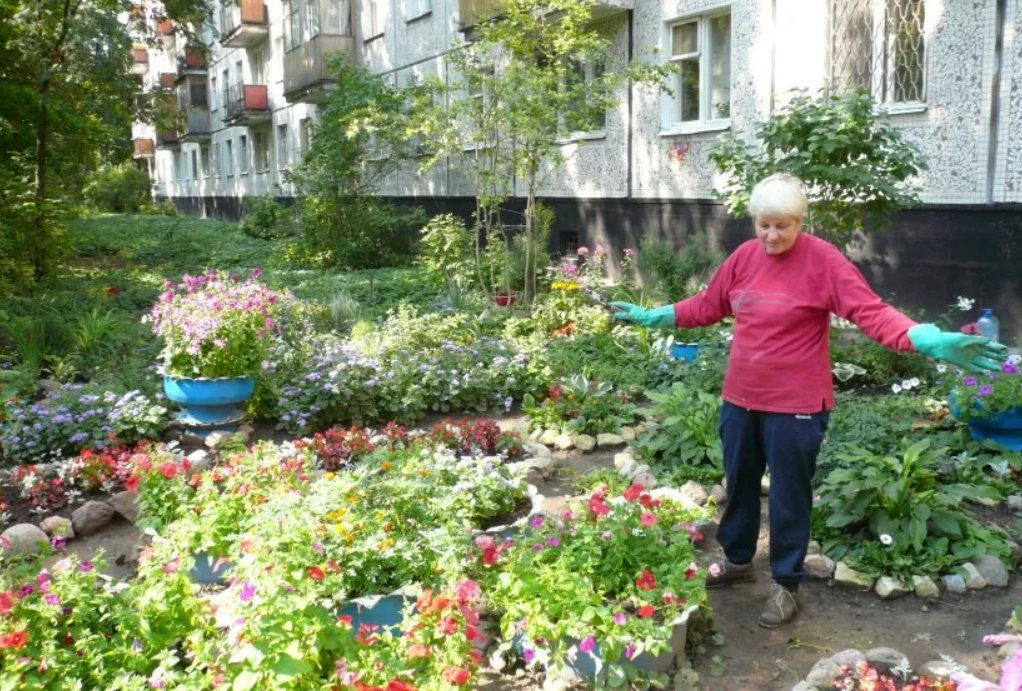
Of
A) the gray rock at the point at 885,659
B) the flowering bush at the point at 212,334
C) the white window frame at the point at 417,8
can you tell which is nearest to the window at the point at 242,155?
the white window frame at the point at 417,8

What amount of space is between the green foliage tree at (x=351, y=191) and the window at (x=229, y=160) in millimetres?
20336

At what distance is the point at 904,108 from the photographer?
361 inches

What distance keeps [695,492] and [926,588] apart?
1313 mm

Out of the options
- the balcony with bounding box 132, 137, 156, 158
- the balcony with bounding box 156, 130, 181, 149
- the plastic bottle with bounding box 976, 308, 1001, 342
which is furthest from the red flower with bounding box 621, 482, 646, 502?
the balcony with bounding box 132, 137, 156, 158

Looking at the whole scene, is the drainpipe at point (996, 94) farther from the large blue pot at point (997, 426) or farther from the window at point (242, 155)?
the window at point (242, 155)

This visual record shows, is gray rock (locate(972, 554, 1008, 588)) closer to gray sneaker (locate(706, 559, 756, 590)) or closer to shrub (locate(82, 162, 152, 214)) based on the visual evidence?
gray sneaker (locate(706, 559, 756, 590))

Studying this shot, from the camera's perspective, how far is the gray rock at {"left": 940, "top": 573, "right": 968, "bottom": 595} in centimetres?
406

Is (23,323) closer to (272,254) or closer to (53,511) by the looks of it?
(53,511)

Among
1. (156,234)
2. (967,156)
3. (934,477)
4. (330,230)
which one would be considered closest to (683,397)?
(934,477)

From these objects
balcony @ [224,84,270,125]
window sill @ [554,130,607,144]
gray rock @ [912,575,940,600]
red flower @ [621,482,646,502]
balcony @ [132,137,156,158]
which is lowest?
gray rock @ [912,575,940,600]

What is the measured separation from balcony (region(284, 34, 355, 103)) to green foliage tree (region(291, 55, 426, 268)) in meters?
5.48

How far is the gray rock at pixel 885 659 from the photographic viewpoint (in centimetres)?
322

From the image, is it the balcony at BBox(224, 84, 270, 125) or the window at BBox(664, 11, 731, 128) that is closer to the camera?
the window at BBox(664, 11, 731, 128)

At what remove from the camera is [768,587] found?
13.5ft
